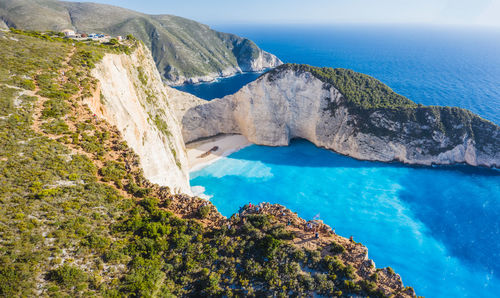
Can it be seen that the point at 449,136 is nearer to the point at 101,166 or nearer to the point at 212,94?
the point at 101,166

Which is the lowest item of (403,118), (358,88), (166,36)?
(403,118)

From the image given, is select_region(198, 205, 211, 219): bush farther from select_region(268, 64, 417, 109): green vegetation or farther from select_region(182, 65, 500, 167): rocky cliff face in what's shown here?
select_region(268, 64, 417, 109): green vegetation

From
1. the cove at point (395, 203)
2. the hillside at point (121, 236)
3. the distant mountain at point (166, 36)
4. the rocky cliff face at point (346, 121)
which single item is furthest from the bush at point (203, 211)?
the distant mountain at point (166, 36)

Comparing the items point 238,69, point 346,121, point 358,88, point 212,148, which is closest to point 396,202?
point 346,121

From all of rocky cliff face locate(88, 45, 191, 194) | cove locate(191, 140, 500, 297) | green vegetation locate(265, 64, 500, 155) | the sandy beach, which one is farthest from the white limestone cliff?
rocky cliff face locate(88, 45, 191, 194)

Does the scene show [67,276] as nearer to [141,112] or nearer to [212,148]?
[141,112]

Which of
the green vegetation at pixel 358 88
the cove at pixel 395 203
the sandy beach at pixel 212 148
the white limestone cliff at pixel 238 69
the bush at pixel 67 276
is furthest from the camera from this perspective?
the white limestone cliff at pixel 238 69

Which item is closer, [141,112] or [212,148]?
[141,112]

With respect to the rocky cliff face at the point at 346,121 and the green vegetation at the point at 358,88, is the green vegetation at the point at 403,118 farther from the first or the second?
the rocky cliff face at the point at 346,121
